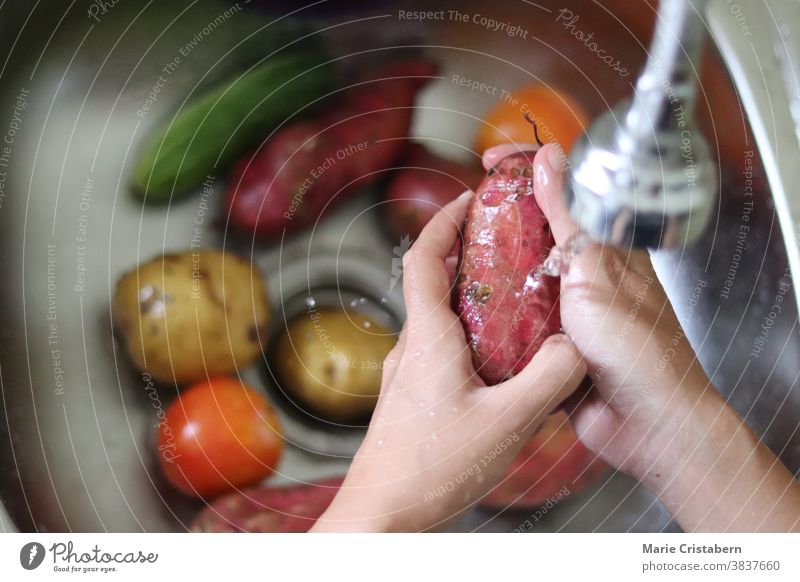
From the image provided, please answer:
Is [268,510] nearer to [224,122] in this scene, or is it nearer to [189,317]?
[189,317]

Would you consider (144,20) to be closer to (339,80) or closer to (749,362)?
(339,80)

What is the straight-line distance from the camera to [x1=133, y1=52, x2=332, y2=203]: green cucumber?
17.9 inches

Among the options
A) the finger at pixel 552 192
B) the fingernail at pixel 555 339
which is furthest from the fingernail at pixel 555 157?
the fingernail at pixel 555 339

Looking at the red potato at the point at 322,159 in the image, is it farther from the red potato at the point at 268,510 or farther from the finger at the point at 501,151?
the red potato at the point at 268,510

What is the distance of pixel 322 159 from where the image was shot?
0.46 meters

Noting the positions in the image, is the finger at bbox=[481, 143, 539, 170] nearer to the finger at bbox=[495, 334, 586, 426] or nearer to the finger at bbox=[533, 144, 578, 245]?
the finger at bbox=[533, 144, 578, 245]

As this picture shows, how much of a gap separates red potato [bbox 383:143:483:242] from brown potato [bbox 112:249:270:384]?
100 millimetres

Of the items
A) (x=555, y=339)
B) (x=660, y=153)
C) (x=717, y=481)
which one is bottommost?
(x=717, y=481)

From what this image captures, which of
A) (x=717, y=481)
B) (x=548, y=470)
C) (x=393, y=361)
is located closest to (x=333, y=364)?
(x=393, y=361)

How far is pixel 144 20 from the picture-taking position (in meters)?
0.46

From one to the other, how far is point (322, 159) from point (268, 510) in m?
A: 0.22

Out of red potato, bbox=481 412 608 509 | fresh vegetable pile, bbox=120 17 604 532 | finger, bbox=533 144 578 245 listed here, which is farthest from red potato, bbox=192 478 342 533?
finger, bbox=533 144 578 245

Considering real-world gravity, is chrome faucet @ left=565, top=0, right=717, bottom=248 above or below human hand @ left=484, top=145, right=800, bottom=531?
above
